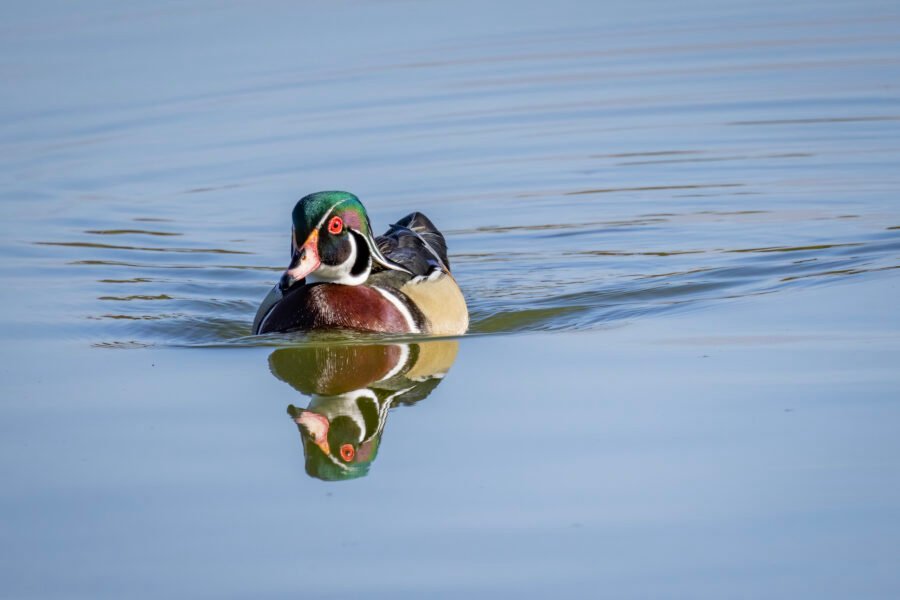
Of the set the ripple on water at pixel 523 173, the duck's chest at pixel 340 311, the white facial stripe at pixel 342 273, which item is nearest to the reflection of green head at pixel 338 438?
the duck's chest at pixel 340 311

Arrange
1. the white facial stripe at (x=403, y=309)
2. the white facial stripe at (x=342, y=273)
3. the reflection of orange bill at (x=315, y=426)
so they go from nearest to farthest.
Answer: the reflection of orange bill at (x=315, y=426) → the white facial stripe at (x=342, y=273) → the white facial stripe at (x=403, y=309)

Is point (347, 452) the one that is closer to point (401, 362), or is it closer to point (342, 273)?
point (401, 362)

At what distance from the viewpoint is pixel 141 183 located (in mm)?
16453

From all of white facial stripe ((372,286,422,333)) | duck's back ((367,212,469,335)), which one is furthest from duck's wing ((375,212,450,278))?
white facial stripe ((372,286,422,333))

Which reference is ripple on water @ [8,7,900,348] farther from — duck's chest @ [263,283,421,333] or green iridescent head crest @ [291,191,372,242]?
green iridescent head crest @ [291,191,372,242]

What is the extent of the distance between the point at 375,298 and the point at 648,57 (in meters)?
11.7

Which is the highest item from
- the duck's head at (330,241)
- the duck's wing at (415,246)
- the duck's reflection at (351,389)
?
the duck's head at (330,241)

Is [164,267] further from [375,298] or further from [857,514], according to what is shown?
[857,514]

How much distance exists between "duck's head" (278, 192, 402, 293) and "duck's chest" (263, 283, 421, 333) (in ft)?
0.38

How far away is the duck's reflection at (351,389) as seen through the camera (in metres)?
8.20

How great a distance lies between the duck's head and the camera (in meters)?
10.5

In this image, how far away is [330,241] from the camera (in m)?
10.6

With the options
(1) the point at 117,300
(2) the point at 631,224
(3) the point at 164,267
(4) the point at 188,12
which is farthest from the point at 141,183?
(4) the point at 188,12

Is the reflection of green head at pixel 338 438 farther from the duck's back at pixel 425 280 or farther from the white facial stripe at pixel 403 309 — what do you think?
the duck's back at pixel 425 280
